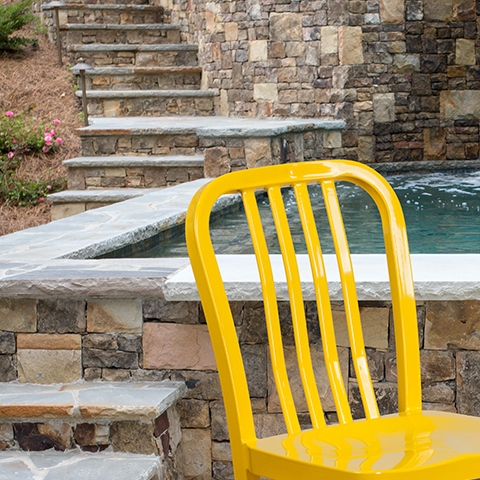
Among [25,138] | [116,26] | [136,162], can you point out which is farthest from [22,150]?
[116,26]

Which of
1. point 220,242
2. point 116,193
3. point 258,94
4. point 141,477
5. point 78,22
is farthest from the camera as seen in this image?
point 78,22

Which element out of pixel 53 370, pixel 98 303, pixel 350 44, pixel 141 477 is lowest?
pixel 141 477

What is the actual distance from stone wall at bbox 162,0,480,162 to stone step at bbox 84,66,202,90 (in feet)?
2.30

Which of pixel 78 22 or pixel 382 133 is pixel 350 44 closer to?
pixel 382 133

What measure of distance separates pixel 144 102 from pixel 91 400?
5.80m

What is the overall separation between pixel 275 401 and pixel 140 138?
4.41 meters

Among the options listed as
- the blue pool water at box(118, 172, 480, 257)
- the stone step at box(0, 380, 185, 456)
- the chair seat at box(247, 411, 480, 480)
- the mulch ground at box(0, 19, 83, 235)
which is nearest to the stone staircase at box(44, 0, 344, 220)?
the mulch ground at box(0, 19, 83, 235)

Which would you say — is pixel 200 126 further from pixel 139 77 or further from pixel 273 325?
pixel 273 325

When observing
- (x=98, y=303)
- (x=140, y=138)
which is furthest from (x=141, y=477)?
(x=140, y=138)

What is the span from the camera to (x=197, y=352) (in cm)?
216

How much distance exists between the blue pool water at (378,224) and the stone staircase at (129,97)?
3.88ft

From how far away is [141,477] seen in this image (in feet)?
6.21

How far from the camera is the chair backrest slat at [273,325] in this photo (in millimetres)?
1422

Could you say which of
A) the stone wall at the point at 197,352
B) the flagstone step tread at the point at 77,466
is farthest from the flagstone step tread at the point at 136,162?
the flagstone step tread at the point at 77,466
